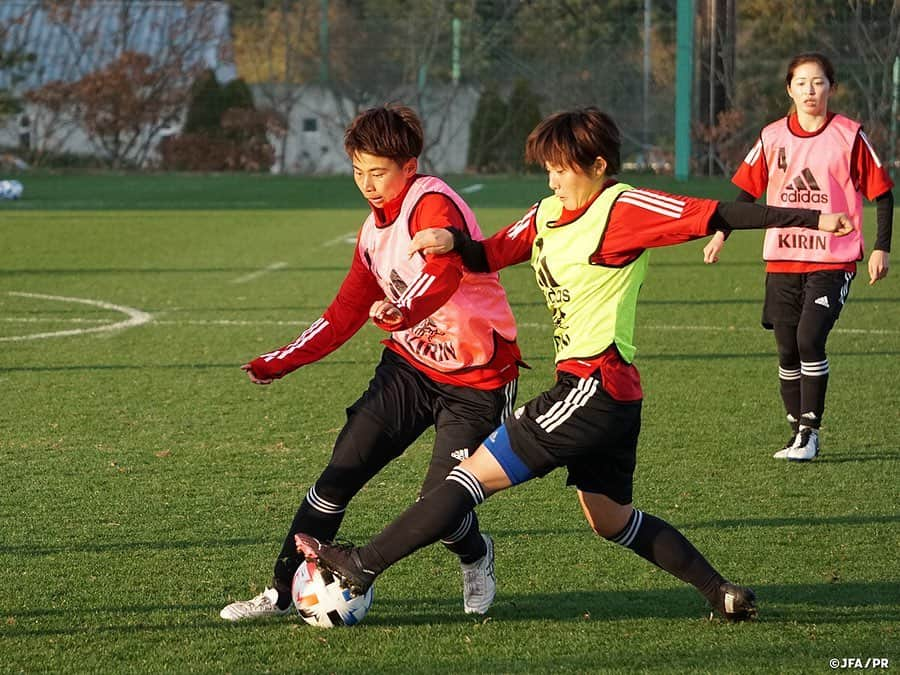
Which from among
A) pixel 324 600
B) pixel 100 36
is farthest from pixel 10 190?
pixel 324 600

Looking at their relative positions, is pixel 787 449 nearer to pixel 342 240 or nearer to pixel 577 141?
pixel 577 141

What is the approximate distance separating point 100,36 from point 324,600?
34347 mm

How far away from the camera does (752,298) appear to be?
13.4 metres

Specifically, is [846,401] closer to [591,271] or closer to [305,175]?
[591,271]

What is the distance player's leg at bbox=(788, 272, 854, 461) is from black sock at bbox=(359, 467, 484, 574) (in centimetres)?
329

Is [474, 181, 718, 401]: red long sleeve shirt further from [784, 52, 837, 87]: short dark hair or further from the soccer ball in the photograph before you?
[784, 52, 837, 87]: short dark hair

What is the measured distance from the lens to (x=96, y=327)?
37.0 feet

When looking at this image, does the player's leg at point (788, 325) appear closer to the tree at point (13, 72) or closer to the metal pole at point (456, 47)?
the metal pole at point (456, 47)

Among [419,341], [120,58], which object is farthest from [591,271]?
[120,58]

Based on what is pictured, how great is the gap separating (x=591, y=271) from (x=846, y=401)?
4.74 m

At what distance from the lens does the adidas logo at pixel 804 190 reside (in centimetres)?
716

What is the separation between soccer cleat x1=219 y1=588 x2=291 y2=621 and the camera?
14.9ft

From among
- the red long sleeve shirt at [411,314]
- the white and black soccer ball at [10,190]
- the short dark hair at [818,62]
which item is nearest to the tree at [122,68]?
the white and black soccer ball at [10,190]

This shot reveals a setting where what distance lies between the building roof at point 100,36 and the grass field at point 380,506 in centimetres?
2441
